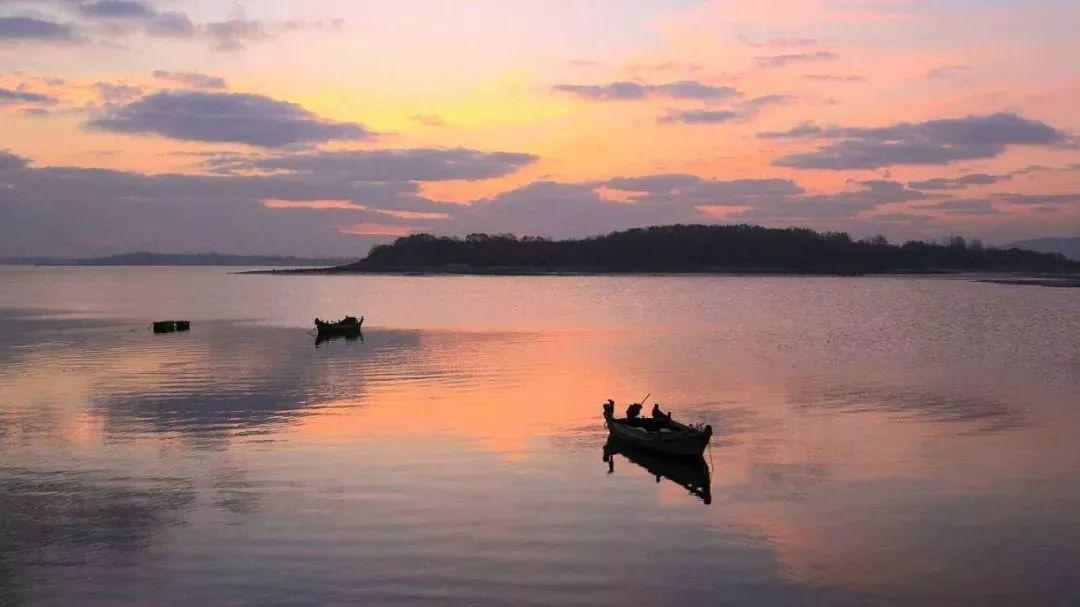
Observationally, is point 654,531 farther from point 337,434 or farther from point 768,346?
point 768,346

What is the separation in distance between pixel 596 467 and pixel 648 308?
3532 inches

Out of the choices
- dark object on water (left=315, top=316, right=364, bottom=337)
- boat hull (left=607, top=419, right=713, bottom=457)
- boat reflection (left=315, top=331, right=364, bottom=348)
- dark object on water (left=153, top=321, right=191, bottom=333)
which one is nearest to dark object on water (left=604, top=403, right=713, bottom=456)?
boat hull (left=607, top=419, right=713, bottom=457)

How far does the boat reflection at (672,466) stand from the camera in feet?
77.3

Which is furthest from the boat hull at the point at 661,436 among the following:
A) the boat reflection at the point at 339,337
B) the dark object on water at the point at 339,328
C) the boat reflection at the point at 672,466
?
the dark object on water at the point at 339,328

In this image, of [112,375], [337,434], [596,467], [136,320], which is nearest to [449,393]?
[337,434]

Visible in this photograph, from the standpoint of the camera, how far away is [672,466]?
2616cm

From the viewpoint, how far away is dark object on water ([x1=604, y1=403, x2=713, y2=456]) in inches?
1032

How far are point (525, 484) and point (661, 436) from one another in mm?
5418

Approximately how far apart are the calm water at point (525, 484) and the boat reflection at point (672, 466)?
0.25m

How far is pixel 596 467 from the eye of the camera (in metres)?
25.8

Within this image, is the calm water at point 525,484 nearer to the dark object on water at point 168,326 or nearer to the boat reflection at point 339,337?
the boat reflection at point 339,337

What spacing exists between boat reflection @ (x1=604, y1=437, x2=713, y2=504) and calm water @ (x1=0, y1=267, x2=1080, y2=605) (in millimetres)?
252

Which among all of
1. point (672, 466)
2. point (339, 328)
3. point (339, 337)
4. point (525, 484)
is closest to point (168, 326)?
A: point (339, 328)

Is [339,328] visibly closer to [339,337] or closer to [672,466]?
[339,337]
